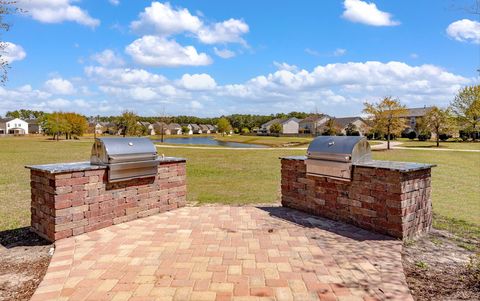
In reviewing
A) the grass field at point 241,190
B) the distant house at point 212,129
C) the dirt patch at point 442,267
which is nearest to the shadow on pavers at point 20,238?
the grass field at point 241,190

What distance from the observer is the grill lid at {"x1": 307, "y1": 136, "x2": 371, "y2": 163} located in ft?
16.9

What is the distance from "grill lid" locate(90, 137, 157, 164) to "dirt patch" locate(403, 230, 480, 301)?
170 inches

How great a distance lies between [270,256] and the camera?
4.07 metres

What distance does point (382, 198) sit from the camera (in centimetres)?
480

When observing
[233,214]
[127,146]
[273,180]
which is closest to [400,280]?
[233,214]

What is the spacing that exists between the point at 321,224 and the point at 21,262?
439cm

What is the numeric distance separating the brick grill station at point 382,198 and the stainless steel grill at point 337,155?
143 millimetres

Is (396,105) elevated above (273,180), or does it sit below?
above

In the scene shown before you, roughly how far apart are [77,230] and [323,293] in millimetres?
3719

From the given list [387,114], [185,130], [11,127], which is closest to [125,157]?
[387,114]

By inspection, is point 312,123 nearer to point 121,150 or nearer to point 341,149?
point 341,149

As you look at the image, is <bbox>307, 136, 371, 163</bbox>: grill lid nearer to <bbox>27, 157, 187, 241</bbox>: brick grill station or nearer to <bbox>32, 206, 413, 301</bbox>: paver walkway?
<bbox>32, 206, 413, 301</bbox>: paver walkway

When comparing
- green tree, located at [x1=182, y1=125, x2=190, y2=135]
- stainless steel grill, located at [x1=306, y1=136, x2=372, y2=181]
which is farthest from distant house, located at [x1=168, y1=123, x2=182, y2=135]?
stainless steel grill, located at [x1=306, y1=136, x2=372, y2=181]

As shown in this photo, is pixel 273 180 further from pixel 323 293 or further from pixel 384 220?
pixel 323 293
